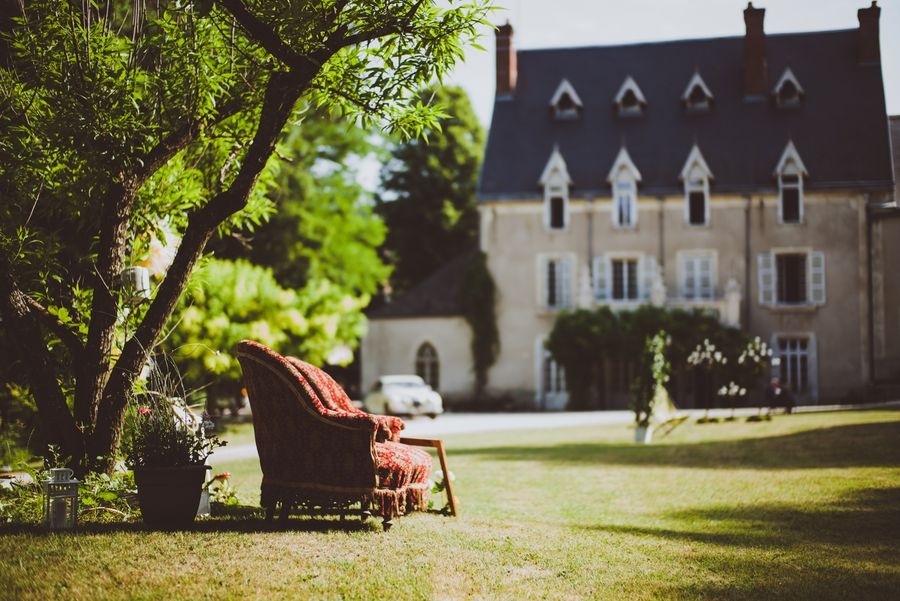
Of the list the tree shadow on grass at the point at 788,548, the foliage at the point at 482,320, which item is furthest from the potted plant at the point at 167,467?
the foliage at the point at 482,320

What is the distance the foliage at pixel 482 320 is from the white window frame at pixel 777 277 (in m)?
9.27

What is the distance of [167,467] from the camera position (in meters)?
7.48

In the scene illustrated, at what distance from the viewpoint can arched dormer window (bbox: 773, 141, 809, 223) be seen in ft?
115

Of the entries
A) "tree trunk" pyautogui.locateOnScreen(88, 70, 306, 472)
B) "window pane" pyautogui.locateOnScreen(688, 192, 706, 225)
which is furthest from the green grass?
"window pane" pyautogui.locateOnScreen(688, 192, 706, 225)

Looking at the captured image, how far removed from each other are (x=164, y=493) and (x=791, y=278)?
31268mm

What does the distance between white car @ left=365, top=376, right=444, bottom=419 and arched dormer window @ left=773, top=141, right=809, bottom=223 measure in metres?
14.3

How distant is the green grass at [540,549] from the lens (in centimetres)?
592

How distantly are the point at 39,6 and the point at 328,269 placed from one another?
27.3 m

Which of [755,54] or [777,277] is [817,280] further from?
[755,54]

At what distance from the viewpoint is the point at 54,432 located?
8492 mm

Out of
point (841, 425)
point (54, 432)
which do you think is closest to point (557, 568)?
point (54, 432)

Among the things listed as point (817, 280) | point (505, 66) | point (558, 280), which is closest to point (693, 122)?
point (817, 280)

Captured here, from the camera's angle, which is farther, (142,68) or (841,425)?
(841,425)

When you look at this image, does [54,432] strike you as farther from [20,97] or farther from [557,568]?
[557,568]
